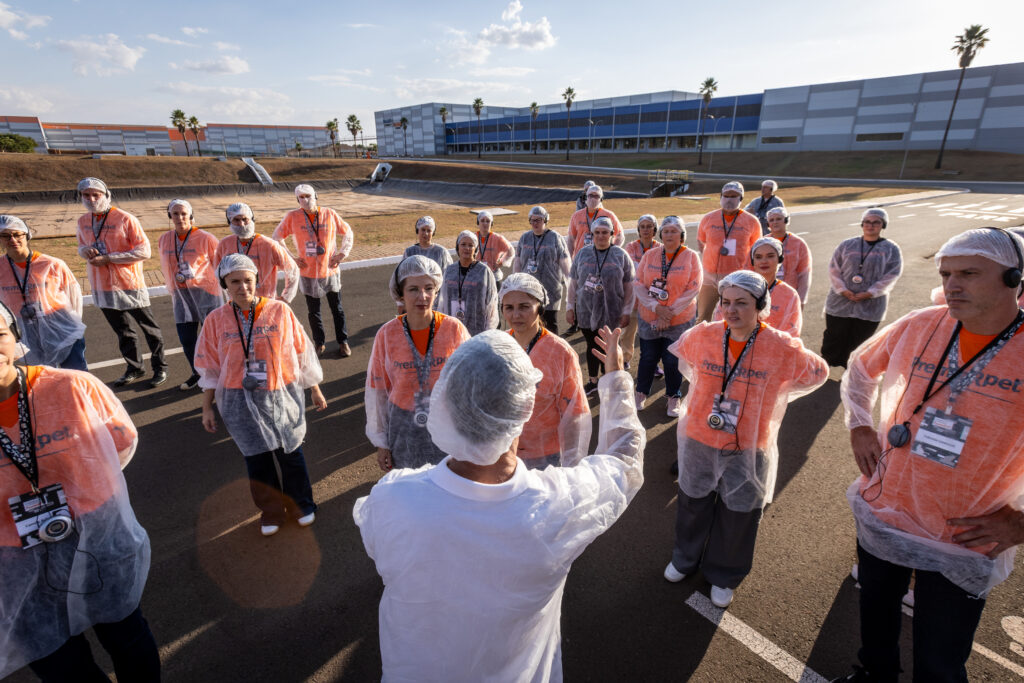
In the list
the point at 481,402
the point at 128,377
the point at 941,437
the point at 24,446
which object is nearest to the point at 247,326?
the point at 24,446

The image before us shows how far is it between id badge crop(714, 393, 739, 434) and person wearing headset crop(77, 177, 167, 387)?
6912mm

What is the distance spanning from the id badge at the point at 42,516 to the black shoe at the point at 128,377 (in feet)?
17.7

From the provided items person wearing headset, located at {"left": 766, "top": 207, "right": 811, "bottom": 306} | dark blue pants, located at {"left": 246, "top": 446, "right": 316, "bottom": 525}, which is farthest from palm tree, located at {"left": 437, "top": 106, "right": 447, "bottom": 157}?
dark blue pants, located at {"left": 246, "top": 446, "right": 316, "bottom": 525}

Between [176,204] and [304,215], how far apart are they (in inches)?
69.9

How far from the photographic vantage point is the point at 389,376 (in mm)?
3432

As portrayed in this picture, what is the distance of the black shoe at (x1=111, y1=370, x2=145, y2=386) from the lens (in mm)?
6473

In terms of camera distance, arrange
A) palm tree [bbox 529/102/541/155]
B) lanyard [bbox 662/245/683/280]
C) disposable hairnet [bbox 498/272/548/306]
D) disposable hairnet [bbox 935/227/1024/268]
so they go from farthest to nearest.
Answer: palm tree [bbox 529/102/541/155] → lanyard [bbox 662/245/683/280] → disposable hairnet [bbox 498/272/548/306] → disposable hairnet [bbox 935/227/1024/268]

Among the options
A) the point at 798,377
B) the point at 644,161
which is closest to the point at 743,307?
the point at 798,377

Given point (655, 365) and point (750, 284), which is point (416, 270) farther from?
point (655, 365)

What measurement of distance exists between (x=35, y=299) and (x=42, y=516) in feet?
13.5

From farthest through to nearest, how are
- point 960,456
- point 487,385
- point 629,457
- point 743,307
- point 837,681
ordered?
point 743,307 < point 837,681 < point 960,456 < point 629,457 < point 487,385

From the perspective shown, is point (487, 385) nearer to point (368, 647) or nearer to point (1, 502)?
point (1, 502)

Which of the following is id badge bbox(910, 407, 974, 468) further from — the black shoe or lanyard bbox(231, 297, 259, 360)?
the black shoe

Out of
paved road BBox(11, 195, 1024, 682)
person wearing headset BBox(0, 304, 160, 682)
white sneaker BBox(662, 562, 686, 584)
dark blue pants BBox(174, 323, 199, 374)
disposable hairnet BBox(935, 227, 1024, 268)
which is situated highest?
disposable hairnet BBox(935, 227, 1024, 268)
